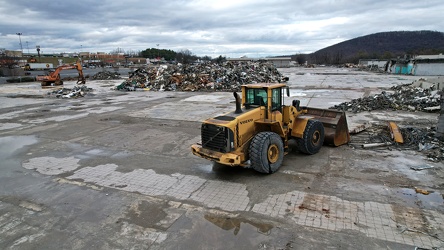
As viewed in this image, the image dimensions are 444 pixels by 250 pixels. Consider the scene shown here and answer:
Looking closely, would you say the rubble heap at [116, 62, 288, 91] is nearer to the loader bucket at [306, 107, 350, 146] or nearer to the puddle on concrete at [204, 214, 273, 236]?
the loader bucket at [306, 107, 350, 146]

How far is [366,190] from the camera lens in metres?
6.20

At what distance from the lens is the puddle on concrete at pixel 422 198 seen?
5.55 metres

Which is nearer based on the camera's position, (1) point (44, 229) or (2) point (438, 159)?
(1) point (44, 229)

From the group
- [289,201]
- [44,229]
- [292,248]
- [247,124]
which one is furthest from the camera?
[247,124]

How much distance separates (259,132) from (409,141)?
5.47m

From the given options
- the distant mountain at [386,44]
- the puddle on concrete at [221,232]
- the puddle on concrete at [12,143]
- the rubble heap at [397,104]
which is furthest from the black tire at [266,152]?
the distant mountain at [386,44]

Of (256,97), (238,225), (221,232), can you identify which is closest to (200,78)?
(256,97)

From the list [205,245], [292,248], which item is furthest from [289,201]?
[205,245]

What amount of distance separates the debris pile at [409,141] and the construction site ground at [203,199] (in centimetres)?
30

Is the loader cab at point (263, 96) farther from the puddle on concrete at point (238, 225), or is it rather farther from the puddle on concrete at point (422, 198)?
the puddle on concrete at point (422, 198)

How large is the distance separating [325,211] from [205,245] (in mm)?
2424

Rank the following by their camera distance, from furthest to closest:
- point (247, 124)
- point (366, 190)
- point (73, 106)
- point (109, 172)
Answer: point (73, 106), point (109, 172), point (247, 124), point (366, 190)

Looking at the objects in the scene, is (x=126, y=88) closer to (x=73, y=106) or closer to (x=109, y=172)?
(x=73, y=106)

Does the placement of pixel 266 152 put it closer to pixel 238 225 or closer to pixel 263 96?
pixel 263 96
